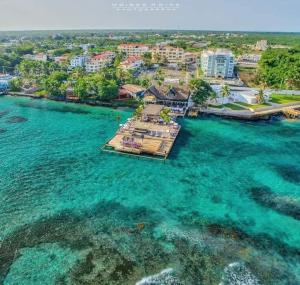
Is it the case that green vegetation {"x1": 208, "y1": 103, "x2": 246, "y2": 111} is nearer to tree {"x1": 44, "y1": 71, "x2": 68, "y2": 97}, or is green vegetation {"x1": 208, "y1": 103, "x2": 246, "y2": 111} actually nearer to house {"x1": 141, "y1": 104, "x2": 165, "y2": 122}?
house {"x1": 141, "y1": 104, "x2": 165, "y2": 122}

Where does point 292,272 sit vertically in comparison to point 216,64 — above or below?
below

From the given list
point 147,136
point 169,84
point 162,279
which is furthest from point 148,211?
point 169,84

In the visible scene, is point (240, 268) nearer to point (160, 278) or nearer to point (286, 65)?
point (160, 278)

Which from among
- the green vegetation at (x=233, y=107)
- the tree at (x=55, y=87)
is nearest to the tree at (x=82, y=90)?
the tree at (x=55, y=87)

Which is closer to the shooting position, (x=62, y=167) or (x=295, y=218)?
(x=295, y=218)

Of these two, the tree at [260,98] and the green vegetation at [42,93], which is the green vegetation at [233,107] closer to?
the tree at [260,98]

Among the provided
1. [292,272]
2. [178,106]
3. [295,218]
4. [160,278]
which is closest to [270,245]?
[292,272]

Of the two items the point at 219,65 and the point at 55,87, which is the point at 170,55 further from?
the point at 55,87

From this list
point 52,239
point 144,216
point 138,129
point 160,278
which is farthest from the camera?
point 138,129
